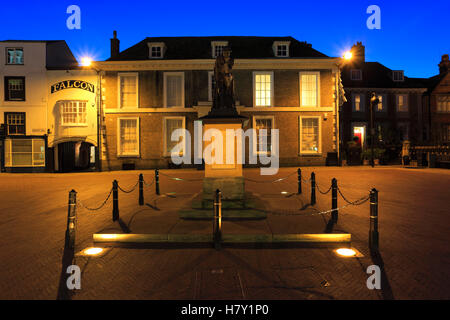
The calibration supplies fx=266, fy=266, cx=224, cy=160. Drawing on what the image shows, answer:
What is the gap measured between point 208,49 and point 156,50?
458 centimetres

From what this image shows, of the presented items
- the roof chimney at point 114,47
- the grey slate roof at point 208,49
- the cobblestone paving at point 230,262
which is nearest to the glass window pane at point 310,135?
the grey slate roof at point 208,49

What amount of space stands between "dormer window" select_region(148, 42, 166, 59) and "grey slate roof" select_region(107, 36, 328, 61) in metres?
0.42

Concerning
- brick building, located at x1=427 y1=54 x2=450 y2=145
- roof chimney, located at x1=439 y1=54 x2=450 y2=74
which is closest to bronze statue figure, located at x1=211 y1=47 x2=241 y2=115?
brick building, located at x1=427 y1=54 x2=450 y2=145

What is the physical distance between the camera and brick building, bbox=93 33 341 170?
22.5 m

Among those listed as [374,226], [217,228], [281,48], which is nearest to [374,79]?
[281,48]

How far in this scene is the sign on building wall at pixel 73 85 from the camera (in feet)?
72.8

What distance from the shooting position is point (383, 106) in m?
30.9

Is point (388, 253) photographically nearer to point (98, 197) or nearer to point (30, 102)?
point (98, 197)

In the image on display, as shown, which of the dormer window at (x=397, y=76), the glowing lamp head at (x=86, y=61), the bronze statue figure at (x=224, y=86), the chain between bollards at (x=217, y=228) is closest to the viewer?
the chain between bollards at (x=217, y=228)

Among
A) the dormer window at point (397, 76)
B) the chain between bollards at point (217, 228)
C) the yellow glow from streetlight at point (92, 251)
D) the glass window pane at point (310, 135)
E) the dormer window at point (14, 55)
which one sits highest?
the dormer window at point (397, 76)

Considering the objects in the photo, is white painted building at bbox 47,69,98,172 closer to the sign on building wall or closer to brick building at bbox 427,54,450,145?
the sign on building wall

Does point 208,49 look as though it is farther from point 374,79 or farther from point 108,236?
point 108,236

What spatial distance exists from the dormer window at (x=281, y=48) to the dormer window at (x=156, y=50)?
9.66 metres

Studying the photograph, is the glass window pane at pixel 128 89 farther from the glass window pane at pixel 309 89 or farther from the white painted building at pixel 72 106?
the glass window pane at pixel 309 89
